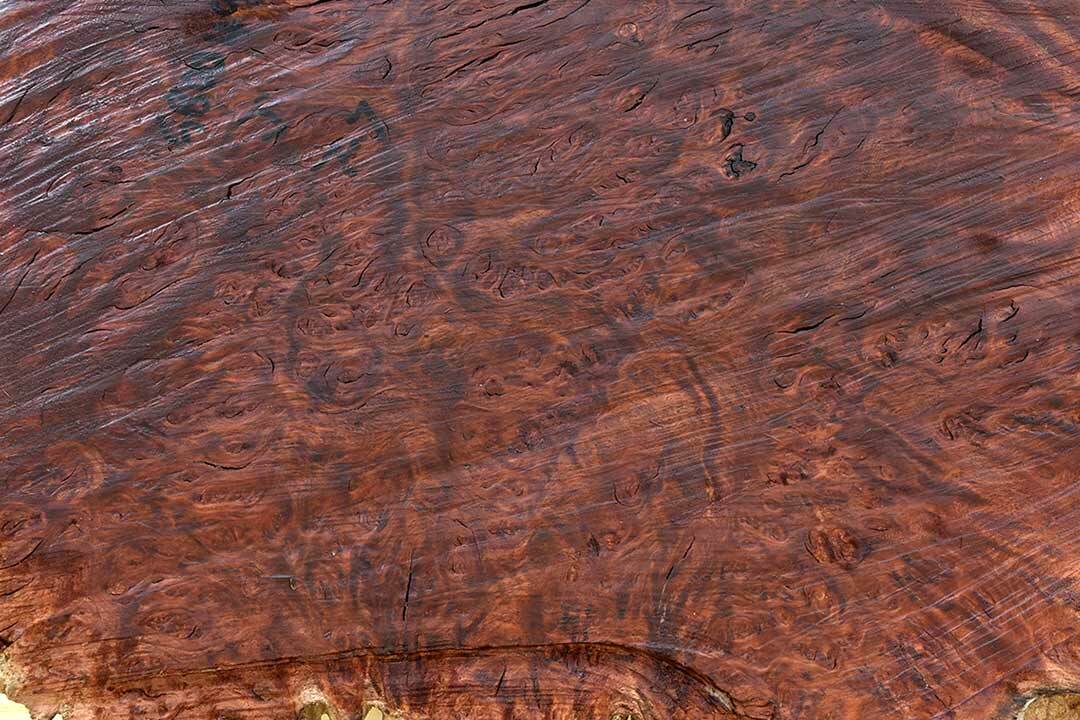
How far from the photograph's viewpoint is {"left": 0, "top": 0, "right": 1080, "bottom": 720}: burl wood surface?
1.77m

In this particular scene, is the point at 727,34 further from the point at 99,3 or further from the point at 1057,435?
the point at 99,3

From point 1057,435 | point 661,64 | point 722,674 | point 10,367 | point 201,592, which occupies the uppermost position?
point 661,64

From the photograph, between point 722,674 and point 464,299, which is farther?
point 464,299

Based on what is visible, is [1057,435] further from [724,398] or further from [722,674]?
[722,674]

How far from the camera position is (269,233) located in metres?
1.93

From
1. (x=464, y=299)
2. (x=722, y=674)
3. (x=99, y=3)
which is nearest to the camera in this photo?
(x=722, y=674)

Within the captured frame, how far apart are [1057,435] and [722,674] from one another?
0.96m

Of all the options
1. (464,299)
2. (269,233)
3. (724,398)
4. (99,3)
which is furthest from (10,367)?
(724,398)

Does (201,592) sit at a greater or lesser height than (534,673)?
greater

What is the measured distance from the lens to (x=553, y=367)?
1846mm

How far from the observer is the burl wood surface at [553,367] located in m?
1.77

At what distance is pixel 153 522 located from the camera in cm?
183

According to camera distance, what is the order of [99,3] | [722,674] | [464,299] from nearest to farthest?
[722,674] → [464,299] → [99,3]

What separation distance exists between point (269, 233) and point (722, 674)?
1533mm
